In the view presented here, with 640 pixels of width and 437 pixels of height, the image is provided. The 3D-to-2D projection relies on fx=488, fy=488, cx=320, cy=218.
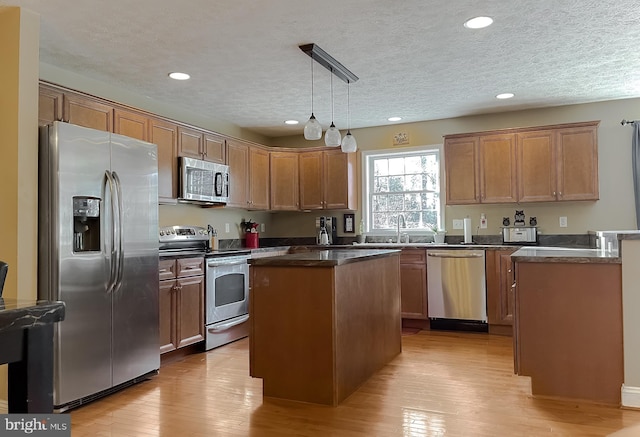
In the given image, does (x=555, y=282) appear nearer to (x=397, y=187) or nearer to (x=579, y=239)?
(x=579, y=239)

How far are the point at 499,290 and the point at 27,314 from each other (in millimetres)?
4664

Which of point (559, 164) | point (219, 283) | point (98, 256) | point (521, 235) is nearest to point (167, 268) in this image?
point (219, 283)

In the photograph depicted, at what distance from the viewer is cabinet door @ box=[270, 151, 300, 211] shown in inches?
250

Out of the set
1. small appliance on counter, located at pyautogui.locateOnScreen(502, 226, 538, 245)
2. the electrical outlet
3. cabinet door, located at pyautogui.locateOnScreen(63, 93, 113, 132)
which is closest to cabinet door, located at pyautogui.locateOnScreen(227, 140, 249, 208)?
cabinet door, located at pyautogui.locateOnScreen(63, 93, 113, 132)

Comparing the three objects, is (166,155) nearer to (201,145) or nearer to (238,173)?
(201,145)

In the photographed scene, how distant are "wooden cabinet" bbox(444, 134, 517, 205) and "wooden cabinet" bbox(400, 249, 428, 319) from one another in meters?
0.79

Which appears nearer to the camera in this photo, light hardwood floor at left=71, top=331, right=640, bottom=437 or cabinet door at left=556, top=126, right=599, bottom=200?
light hardwood floor at left=71, top=331, right=640, bottom=437

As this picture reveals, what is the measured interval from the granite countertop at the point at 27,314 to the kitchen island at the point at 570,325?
9.09ft

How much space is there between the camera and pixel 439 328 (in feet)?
18.0

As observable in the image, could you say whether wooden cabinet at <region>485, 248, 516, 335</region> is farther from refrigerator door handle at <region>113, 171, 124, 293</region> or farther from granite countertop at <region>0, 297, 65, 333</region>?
granite countertop at <region>0, 297, 65, 333</region>

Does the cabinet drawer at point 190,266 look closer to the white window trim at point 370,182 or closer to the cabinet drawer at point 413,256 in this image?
the cabinet drawer at point 413,256

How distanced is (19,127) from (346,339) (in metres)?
2.42

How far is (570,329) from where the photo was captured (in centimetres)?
311

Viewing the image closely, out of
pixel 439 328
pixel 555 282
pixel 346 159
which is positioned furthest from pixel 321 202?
pixel 555 282
